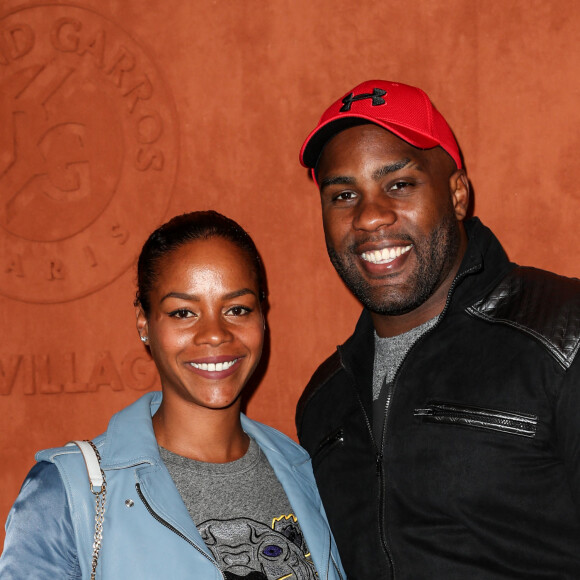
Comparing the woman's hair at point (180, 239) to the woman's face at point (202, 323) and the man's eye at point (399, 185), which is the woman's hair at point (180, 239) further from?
the man's eye at point (399, 185)

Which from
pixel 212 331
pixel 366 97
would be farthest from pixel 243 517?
pixel 366 97

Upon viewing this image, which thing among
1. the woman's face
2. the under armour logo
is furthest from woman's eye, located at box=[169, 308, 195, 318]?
the under armour logo

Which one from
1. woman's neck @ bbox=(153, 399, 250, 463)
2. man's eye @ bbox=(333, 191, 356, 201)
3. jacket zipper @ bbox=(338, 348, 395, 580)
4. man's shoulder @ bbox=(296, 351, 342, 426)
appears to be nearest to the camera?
jacket zipper @ bbox=(338, 348, 395, 580)

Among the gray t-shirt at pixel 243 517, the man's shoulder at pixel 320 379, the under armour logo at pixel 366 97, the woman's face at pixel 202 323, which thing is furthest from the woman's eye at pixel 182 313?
the under armour logo at pixel 366 97

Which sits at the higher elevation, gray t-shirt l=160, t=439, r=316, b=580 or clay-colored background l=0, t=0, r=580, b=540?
clay-colored background l=0, t=0, r=580, b=540

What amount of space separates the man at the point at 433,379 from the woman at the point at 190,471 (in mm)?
195

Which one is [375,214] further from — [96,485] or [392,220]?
[96,485]

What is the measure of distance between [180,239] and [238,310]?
232 mm

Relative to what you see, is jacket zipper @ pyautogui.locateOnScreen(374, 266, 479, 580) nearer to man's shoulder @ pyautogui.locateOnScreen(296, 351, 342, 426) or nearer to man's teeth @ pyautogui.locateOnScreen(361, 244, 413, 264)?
man's teeth @ pyautogui.locateOnScreen(361, 244, 413, 264)

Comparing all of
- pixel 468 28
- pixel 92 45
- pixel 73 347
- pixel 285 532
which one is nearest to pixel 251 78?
pixel 92 45

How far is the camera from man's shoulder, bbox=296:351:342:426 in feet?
6.86

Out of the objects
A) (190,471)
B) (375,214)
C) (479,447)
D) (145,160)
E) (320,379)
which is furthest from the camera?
(145,160)

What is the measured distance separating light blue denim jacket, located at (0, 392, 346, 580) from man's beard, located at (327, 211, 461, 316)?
0.70 meters

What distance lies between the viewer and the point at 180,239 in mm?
1730
